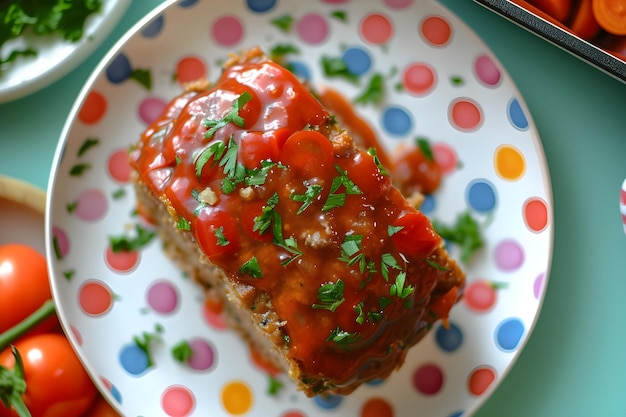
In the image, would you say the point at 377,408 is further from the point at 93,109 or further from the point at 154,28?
the point at 154,28

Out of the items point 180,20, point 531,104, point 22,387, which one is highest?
point 531,104

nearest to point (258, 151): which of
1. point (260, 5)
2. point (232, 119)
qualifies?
point (232, 119)

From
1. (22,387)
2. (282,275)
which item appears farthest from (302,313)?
(22,387)

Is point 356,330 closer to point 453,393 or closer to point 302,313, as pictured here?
point 302,313

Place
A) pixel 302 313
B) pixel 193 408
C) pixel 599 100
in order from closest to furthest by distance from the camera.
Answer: pixel 302 313
pixel 193 408
pixel 599 100

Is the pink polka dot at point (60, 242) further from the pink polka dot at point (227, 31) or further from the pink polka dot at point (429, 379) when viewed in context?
the pink polka dot at point (429, 379)
